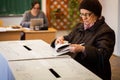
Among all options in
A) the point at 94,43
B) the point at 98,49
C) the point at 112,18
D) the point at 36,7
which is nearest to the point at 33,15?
the point at 36,7

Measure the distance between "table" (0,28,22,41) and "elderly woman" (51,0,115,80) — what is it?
7.55ft

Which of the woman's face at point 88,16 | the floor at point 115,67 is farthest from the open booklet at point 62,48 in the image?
the floor at point 115,67

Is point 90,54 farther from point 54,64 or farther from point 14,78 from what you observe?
point 14,78

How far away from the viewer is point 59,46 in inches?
87.9

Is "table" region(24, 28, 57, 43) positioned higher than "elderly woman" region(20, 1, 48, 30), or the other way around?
"elderly woman" region(20, 1, 48, 30)

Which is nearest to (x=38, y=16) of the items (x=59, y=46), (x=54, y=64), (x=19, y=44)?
(x=19, y=44)

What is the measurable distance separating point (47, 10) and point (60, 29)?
1.90ft

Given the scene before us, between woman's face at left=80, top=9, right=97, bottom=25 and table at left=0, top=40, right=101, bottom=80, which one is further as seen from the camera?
woman's face at left=80, top=9, right=97, bottom=25

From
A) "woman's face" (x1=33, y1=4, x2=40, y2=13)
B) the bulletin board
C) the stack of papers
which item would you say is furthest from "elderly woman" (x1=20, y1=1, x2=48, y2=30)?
the stack of papers

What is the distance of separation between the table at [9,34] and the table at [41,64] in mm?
1847

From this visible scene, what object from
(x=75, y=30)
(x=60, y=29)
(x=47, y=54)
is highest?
(x=75, y=30)

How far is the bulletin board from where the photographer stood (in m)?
5.52

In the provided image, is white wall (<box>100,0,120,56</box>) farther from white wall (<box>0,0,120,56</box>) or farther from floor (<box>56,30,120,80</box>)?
floor (<box>56,30,120,80</box>)

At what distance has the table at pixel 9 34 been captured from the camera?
4.36m
